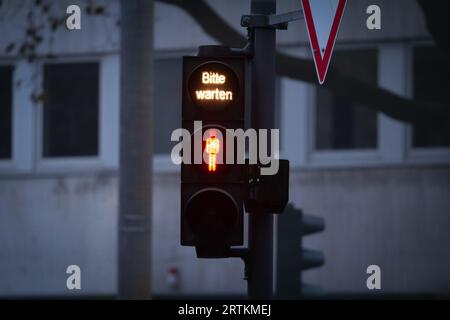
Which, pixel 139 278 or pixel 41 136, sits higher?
pixel 41 136

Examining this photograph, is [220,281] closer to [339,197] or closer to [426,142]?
[339,197]

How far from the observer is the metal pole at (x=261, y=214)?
18.5 ft

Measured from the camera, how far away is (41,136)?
15.5 m

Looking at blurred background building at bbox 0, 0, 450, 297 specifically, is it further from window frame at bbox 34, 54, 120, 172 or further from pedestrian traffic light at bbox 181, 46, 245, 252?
pedestrian traffic light at bbox 181, 46, 245, 252

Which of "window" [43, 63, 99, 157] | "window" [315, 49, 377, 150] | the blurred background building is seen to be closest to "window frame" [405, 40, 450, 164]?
the blurred background building

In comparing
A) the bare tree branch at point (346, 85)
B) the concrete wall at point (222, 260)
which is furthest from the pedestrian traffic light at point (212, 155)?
the concrete wall at point (222, 260)

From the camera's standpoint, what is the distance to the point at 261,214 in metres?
5.64

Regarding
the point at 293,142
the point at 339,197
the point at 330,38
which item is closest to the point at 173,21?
the point at 293,142

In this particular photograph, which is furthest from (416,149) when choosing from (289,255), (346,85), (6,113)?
(289,255)

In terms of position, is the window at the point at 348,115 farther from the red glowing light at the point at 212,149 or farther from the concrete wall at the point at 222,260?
the red glowing light at the point at 212,149

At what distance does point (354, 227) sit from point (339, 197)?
1.78 feet

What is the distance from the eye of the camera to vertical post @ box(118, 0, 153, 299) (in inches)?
325

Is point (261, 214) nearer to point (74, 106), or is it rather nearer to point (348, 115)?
point (348, 115)
